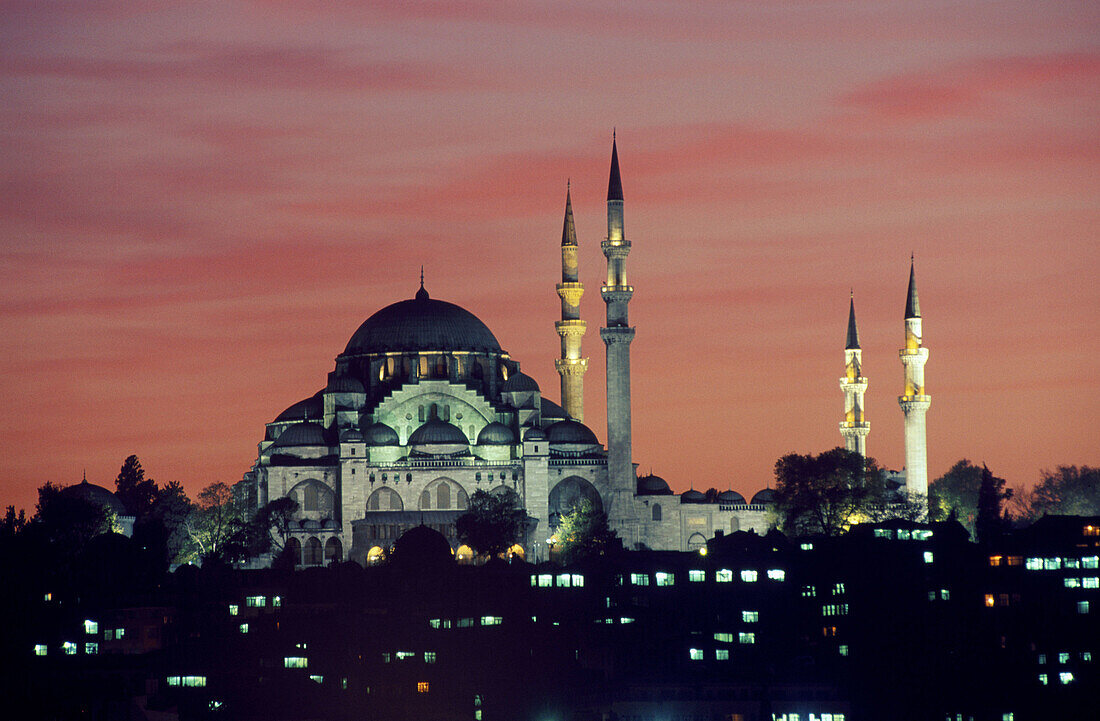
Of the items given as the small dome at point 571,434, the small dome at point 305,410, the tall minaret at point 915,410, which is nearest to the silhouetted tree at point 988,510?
the tall minaret at point 915,410

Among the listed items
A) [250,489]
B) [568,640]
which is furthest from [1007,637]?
[250,489]

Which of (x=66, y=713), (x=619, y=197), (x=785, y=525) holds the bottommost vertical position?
(x=66, y=713)

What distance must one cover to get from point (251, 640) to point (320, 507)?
2582cm

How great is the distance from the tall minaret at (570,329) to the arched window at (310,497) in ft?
60.2

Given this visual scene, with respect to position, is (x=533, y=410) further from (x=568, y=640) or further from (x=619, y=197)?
(x=568, y=640)

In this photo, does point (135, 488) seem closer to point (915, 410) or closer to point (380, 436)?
point (380, 436)

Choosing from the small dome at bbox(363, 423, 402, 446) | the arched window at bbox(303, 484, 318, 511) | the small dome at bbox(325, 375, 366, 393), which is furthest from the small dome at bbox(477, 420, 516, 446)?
the arched window at bbox(303, 484, 318, 511)

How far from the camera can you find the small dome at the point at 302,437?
5148 inches

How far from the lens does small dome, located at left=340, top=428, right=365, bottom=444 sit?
12775 cm

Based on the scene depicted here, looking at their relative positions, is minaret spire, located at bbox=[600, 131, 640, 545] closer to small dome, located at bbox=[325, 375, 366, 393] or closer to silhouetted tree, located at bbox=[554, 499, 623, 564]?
silhouetted tree, located at bbox=[554, 499, 623, 564]

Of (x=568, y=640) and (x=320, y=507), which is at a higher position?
(x=320, y=507)

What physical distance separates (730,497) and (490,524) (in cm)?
1892

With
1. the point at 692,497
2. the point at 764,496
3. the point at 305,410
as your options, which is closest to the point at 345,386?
the point at 305,410

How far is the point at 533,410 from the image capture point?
438ft
